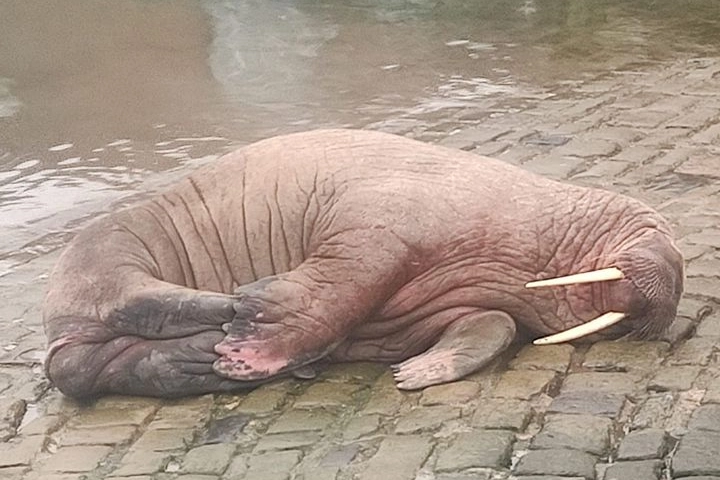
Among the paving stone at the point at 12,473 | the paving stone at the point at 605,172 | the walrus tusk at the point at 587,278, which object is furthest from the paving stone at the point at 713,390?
the paving stone at the point at 605,172

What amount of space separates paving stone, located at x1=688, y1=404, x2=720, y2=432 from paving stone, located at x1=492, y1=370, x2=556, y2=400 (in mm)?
523

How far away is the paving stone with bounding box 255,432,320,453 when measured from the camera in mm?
4348

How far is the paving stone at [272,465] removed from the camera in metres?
4.15

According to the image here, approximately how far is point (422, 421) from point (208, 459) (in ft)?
2.21

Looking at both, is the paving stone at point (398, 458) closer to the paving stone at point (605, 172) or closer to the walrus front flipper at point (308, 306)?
the walrus front flipper at point (308, 306)

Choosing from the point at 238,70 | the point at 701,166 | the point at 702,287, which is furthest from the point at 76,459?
the point at 238,70

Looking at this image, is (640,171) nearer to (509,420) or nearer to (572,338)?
(572,338)

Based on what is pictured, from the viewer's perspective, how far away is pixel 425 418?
4395 millimetres

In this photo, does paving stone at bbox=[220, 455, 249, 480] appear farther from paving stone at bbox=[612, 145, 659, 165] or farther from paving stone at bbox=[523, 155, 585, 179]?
paving stone at bbox=[612, 145, 659, 165]

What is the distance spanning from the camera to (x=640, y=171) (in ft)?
23.7

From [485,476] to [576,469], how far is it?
→ 10.1 inches

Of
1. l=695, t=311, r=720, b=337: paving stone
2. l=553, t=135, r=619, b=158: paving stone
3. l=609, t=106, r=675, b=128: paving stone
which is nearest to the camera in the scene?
l=695, t=311, r=720, b=337: paving stone

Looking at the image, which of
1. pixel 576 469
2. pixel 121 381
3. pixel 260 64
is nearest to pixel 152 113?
pixel 260 64

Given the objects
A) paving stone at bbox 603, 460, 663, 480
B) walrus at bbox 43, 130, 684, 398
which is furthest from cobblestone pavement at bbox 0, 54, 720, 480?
walrus at bbox 43, 130, 684, 398
